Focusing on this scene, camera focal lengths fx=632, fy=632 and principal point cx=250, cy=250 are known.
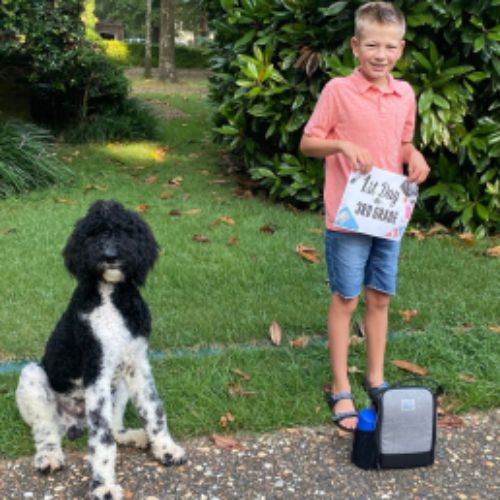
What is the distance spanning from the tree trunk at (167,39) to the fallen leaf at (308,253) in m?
15.4

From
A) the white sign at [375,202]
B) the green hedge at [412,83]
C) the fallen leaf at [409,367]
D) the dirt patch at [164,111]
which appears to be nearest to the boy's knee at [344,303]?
the white sign at [375,202]

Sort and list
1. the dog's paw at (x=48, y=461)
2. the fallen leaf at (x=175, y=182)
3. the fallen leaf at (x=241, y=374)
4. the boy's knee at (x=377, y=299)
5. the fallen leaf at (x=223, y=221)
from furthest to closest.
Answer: the fallen leaf at (x=175, y=182)
the fallen leaf at (x=223, y=221)
the fallen leaf at (x=241, y=374)
the boy's knee at (x=377, y=299)
the dog's paw at (x=48, y=461)

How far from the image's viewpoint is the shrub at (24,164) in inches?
289

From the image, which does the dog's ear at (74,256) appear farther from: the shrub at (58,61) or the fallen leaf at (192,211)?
the shrub at (58,61)

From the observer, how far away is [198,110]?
45.4 ft

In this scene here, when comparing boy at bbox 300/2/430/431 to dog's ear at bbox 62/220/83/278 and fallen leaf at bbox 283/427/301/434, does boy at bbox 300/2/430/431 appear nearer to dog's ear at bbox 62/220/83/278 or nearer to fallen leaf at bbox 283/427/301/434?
fallen leaf at bbox 283/427/301/434

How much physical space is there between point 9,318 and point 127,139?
6.28 meters

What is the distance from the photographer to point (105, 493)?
275 centimetres

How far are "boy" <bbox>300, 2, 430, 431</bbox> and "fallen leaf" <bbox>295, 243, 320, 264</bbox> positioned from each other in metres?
2.03

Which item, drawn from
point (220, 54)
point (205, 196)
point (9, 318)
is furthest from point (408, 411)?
point (220, 54)

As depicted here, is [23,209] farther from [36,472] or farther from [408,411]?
[408,411]

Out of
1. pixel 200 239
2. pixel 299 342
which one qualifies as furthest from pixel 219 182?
pixel 299 342

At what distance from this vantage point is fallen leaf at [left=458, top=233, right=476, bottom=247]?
611 cm

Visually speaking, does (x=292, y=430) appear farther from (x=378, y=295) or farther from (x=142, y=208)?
(x=142, y=208)
